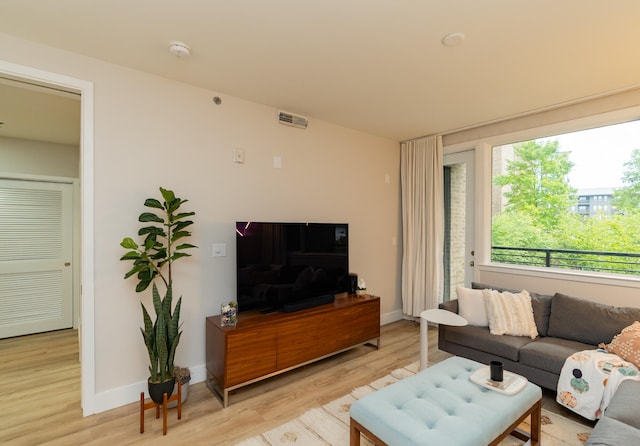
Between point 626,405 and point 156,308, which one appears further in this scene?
point 156,308

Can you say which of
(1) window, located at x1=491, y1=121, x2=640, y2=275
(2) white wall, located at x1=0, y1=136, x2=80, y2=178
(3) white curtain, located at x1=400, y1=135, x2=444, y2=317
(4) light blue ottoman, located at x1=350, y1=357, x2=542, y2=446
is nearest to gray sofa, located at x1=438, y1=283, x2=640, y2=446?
(4) light blue ottoman, located at x1=350, y1=357, x2=542, y2=446

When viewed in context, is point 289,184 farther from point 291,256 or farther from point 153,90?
point 153,90

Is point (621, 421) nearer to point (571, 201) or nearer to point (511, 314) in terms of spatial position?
point (511, 314)

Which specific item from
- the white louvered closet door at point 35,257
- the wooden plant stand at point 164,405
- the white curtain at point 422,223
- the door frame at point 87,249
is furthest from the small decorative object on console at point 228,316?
the white louvered closet door at point 35,257

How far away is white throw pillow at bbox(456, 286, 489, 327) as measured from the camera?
297 centimetres

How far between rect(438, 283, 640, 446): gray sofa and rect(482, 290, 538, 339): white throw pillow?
6 centimetres

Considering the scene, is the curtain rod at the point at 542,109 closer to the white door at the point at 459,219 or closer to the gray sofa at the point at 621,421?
the white door at the point at 459,219

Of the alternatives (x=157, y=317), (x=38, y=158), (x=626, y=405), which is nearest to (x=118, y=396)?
(x=157, y=317)

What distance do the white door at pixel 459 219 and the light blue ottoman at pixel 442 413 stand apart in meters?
2.23

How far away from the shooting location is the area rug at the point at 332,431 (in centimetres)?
197

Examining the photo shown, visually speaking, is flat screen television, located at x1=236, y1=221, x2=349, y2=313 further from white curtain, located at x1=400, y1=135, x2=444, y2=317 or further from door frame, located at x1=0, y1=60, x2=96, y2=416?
white curtain, located at x1=400, y1=135, x2=444, y2=317

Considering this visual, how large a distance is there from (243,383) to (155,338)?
2.49 feet

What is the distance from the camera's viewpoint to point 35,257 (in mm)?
4082

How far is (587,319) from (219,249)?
3.20 meters
